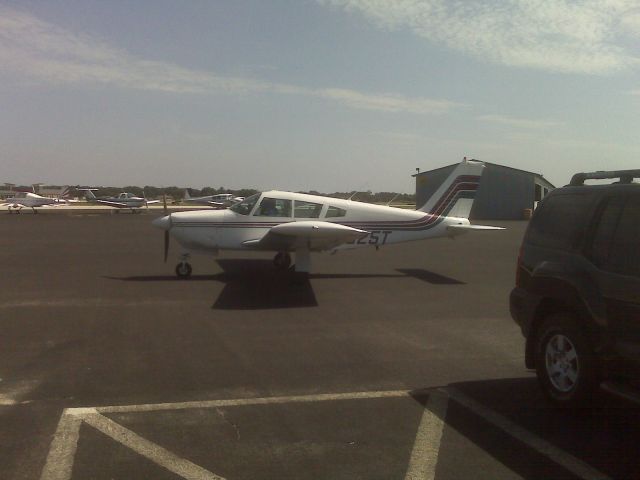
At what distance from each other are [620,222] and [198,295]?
7.88 m

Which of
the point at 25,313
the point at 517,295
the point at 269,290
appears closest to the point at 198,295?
the point at 269,290

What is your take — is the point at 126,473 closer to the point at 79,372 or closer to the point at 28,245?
the point at 79,372

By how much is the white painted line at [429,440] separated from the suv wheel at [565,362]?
2.92 ft

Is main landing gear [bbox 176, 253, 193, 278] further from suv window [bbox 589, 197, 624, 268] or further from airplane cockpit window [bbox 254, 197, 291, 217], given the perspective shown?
suv window [bbox 589, 197, 624, 268]

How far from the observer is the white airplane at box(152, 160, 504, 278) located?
40.7 feet

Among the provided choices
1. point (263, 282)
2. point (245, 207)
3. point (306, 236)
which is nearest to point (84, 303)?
point (263, 282)

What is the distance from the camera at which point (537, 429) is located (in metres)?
4.44

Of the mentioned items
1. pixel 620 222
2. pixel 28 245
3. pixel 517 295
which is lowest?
pixel 28 245

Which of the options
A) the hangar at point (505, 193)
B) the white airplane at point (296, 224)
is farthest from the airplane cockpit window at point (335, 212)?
the hangar at point (505, 193)

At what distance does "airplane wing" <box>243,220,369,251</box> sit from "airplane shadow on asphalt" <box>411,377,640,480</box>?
20.1ft

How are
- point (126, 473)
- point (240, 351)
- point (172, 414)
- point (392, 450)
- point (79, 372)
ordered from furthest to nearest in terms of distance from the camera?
point (240, 351)
point (79, 372)
point (172, 414)
point (392, 450)
point (126, 473)

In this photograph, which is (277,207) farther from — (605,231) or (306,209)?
(605,231)

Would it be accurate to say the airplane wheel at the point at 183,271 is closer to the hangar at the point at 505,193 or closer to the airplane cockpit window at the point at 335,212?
the airplane cockpit window at the point at 335,212

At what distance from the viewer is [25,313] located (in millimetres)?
9016
